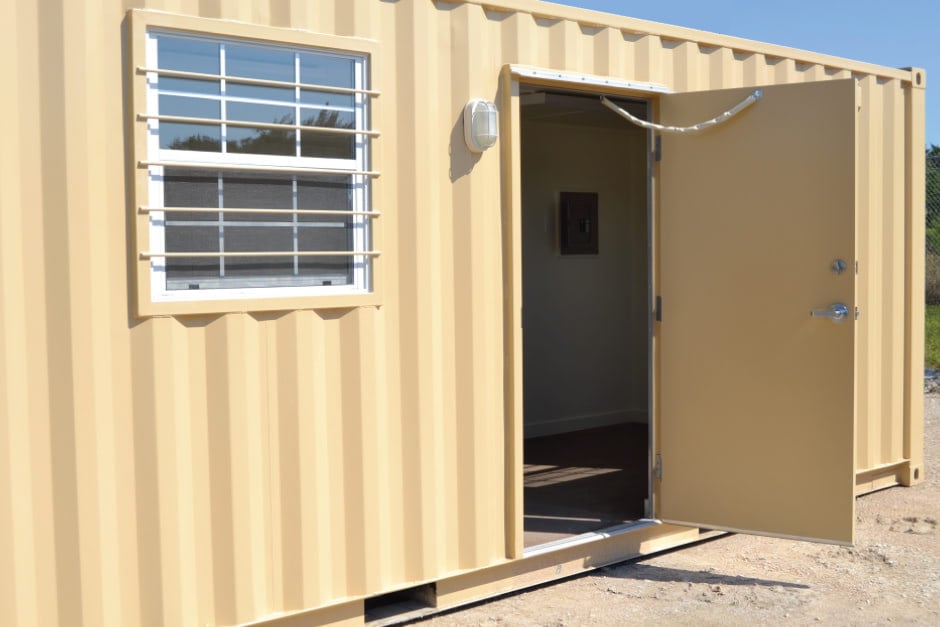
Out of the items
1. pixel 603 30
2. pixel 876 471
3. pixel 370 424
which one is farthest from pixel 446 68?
pixel 876 471

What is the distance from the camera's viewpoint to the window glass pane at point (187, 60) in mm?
3553

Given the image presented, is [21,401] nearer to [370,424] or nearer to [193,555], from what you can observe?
[193,555]

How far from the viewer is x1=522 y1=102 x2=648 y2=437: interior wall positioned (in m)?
7.99

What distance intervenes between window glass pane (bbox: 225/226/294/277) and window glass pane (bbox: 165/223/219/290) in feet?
0.19

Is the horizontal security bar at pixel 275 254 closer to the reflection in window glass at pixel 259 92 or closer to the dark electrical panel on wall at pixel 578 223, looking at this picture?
the reflection in window glass at pixel 259 92

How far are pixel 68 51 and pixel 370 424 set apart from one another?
5.56ft

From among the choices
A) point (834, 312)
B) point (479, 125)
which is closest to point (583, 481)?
point (834, 312)

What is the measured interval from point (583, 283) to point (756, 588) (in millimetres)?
3959

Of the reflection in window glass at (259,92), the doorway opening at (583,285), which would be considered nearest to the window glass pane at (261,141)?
the reflection in window glass at (259,92)

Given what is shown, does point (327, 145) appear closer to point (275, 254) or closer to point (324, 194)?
point (324, 194)

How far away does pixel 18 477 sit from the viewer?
10.6 feet

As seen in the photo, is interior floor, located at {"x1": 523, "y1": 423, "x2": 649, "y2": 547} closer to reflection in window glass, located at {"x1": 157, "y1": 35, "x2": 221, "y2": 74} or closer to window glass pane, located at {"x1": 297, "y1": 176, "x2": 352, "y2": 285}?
window glass pane, located at {"x1": 297, "y1": 176, "x2": 352, "y2": 285}

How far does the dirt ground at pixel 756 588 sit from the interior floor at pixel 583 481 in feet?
1.13

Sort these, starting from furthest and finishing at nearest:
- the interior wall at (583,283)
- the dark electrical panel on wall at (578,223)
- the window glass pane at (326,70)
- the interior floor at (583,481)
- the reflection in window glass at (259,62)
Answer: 1. the dark electrical panel on wall at (578,223)
2. the interior wall at (583,283)
3. the interior floor at (583,481)
4. the window glass pane at (326,70)
5. the reflection in window glass at (259,62)
